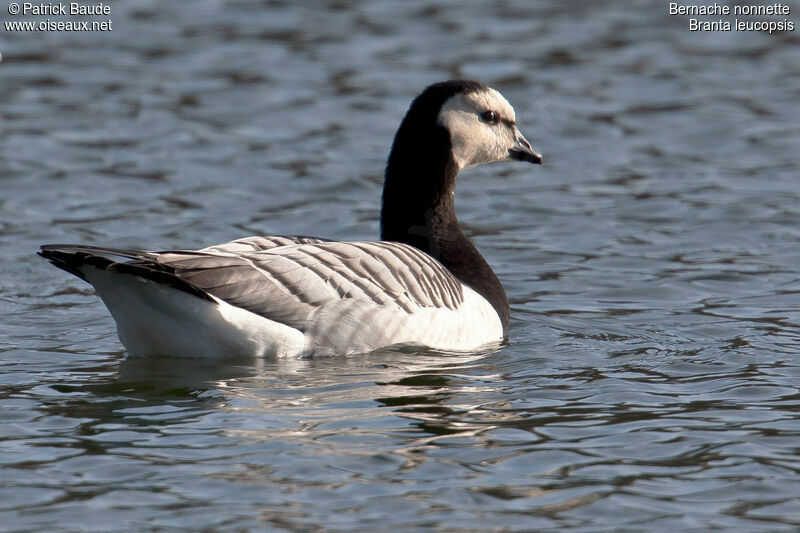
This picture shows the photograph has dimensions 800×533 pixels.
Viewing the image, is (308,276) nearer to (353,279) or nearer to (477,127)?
(353,279)

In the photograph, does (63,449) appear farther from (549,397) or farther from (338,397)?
(549,397)

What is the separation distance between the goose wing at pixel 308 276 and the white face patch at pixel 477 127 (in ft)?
3.73

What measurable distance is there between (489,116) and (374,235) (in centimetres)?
303

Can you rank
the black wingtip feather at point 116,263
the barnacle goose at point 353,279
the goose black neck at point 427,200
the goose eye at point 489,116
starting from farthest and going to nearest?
the goose eye at point 489,116
the goose black neck at point 427,200
the barnacle goose at point 353,279
the black wingtip feather at point 116,263

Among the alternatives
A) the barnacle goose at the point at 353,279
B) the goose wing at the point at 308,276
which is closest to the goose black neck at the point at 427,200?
the barnacle goose at the point at 353,279

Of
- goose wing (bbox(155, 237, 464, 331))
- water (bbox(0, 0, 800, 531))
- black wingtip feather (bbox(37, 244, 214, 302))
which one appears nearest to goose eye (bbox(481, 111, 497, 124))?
goose wing (bbox(155, 237, 464, 331))

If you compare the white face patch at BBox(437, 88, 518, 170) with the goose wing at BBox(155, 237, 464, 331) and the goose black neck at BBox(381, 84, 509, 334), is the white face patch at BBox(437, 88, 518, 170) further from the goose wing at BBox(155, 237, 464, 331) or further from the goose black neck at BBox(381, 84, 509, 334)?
the goose wing at BBox(155, 237, 464, 331)

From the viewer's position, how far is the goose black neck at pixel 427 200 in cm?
1017

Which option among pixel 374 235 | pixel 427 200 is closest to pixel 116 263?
pixel 427 200

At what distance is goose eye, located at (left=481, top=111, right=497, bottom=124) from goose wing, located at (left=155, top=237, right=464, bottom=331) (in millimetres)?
1379

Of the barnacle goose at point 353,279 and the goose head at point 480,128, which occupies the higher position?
the goose head at point 480,128

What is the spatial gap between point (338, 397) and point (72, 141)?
8662 millimetres

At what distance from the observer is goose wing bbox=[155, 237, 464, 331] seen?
8.52 meters

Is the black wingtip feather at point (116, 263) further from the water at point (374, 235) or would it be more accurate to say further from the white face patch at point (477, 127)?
the white face patch at point (477, 127)
